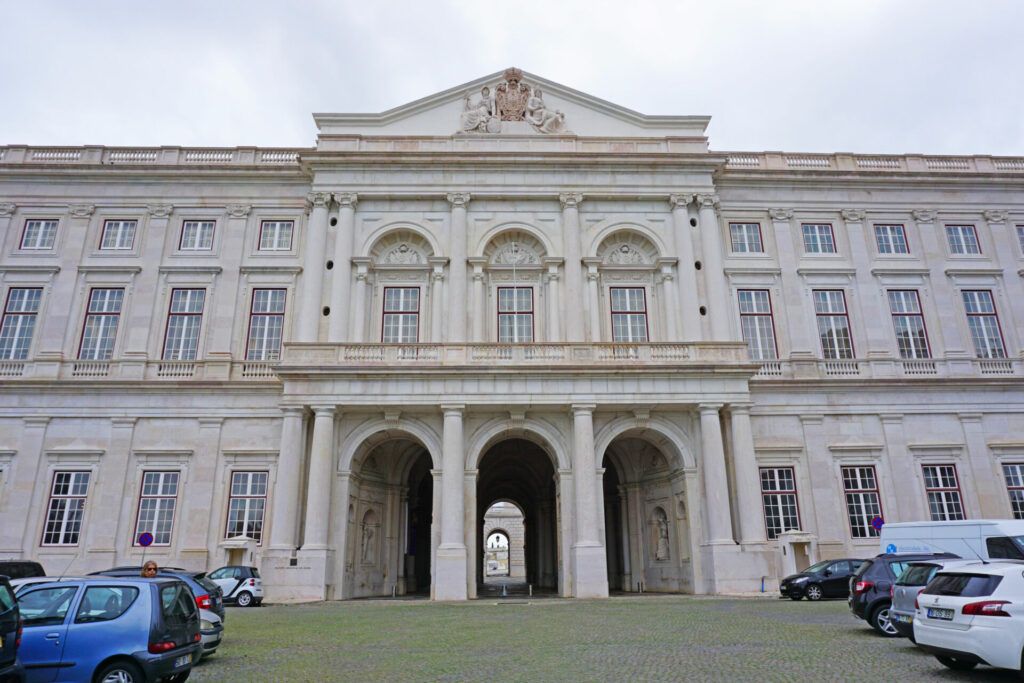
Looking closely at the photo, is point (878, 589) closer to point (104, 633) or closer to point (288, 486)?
point (104, 633)

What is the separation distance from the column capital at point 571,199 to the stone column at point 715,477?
11042mm

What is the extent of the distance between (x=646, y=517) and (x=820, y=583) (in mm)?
9033

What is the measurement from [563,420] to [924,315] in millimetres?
18627

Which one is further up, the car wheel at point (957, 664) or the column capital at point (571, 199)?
the column capital at point (571, 199)

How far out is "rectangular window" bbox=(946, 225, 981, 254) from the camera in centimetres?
3375

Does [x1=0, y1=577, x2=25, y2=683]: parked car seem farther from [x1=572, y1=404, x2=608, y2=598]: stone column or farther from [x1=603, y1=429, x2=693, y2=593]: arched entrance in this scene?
[x1=603, y1=429, x2=693, y2=593]: arched entrance

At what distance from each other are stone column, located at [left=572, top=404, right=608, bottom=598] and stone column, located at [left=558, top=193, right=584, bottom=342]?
4236 millimetres

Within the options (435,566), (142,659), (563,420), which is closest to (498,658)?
(142,659)

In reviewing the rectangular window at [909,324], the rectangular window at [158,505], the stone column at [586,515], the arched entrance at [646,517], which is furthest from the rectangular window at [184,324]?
the rectangular window at [909,324]

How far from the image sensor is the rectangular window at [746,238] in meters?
33.2

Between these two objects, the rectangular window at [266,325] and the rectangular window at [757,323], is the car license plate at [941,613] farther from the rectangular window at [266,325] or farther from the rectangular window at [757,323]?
the rectangular window at [266,325]

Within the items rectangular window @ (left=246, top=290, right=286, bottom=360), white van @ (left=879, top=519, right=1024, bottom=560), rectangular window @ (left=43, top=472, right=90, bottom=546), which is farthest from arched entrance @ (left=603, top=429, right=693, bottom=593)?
rectangular window @ (left=43, top=472, right=90, bottom=546)

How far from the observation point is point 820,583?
22734 millimetres

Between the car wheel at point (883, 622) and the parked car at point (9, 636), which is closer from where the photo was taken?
the parked car at point (9, 636)
